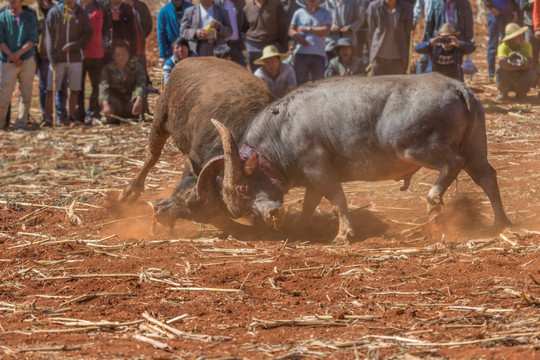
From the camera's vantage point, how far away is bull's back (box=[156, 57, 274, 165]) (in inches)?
332

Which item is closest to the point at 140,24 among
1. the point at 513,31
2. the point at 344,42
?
the point at 344,42

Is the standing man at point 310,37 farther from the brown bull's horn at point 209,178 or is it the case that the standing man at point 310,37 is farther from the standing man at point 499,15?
the brown bull's horn at point 209,178

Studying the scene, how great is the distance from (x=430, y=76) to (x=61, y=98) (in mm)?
9642

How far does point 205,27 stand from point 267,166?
6420mm

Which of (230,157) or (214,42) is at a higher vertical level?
(214,42)

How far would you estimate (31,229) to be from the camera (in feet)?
27.7

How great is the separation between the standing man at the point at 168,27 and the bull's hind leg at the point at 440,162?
8199mm

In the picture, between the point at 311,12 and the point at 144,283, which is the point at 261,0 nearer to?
the point at 311,12

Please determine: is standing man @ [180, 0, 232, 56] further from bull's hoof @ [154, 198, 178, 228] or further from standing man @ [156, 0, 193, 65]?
bull's hoof @ [154, 198, 178, 228]

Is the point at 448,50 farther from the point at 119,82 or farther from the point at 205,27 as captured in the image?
the point at 119,82

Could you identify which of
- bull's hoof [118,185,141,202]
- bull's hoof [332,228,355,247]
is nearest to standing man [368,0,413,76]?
bull's hoof [118,185,141,202]

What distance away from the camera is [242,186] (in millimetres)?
7605

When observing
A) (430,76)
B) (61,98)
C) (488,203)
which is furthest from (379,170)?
(61,98)

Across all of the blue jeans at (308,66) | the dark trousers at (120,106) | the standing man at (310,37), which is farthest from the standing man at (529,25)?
the dark trousers at (120,106)
